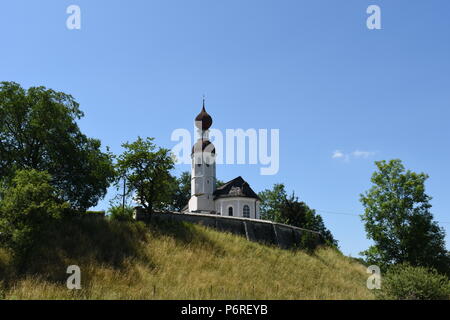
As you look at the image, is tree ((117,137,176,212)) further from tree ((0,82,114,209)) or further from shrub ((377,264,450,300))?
shrub ((377,264,450,300))

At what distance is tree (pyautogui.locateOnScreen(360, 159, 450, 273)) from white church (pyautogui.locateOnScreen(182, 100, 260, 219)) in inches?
577

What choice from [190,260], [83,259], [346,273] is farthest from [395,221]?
[83,259]

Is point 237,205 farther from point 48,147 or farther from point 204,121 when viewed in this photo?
point 48,147

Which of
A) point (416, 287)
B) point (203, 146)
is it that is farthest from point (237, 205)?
point (416, 287)

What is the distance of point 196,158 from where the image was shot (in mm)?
51062

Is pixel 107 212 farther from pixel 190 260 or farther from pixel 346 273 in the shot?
pixel 346 273

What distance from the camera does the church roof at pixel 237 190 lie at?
155 feet

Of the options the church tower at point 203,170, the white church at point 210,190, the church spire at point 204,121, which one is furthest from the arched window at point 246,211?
the church spire at point 204,121

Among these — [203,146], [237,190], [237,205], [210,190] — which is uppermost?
[203,146]

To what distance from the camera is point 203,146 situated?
51.2 metres

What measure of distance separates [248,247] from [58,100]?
1782 centimetres

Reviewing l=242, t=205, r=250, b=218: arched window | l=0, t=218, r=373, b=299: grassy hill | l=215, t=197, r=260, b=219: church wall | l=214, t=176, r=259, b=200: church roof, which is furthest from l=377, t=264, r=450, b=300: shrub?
l=214, t=176, r=259, b=200: church roof

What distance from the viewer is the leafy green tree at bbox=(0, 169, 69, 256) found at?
1939 centimetres

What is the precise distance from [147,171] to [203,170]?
22.4m
